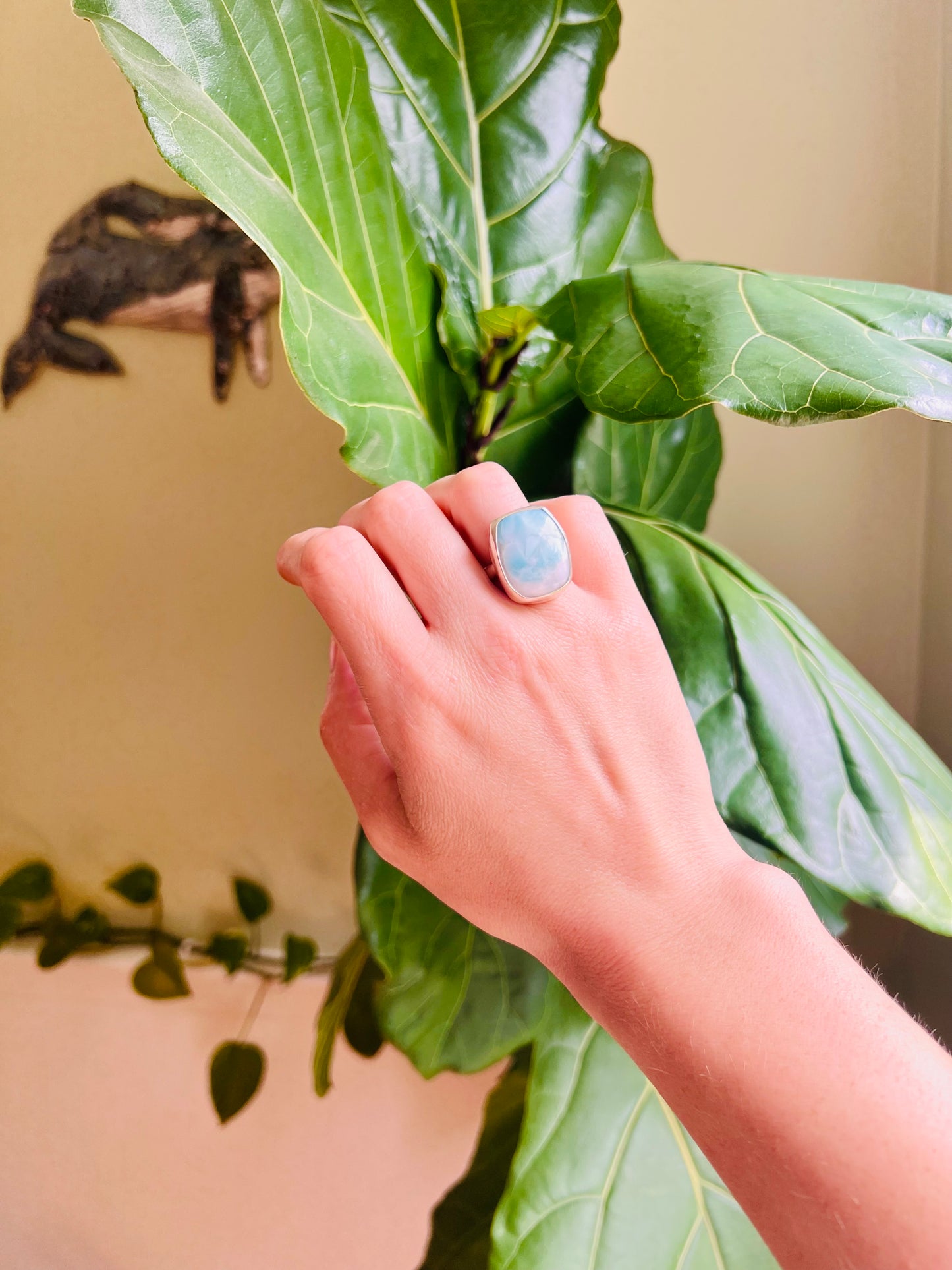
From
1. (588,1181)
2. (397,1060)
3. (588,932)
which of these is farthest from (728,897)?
(397,1060)

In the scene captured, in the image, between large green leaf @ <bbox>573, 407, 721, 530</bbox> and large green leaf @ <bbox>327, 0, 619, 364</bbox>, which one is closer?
large green leaf @ <bbox>327, 0, 619, 364</bbox>

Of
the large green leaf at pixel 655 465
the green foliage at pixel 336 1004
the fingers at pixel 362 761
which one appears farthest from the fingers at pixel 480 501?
the green foliage at pixel 336 1004

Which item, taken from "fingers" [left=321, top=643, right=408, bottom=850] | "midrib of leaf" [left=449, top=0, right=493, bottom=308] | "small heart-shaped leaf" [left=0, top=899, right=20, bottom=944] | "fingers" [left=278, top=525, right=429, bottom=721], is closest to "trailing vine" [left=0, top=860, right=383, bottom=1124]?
"small heart-shaped leaf" [left=0, top=899, right=20, bottom=944]

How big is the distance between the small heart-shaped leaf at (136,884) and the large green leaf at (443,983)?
13.4 inches

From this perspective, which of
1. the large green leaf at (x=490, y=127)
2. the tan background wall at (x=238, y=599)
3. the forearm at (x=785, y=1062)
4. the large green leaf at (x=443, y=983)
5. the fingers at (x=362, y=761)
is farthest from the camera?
the tan background wall at (x=238, y=599)

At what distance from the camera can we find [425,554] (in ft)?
1.25

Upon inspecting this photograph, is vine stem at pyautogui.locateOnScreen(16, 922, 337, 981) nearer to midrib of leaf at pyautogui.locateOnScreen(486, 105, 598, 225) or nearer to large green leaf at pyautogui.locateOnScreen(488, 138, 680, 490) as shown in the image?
large green leaf at pyautogui.locateOnScreen(488, 138, 680, 490)

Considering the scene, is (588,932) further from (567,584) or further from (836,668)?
(836,668)

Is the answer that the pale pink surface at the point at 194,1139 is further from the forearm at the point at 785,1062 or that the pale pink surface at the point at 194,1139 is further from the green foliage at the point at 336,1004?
the forearm at the point at 785,1062

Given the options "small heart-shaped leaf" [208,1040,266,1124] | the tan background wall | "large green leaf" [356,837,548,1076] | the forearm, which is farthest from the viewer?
"small heart-shaped leaf" [208,1040,266,1124]

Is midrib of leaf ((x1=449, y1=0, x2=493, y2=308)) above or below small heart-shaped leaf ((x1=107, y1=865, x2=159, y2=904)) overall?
above

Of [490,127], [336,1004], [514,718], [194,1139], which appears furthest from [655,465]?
[194,1139]

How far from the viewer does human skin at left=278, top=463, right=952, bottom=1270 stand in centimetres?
32

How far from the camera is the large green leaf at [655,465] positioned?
2.11 feet
